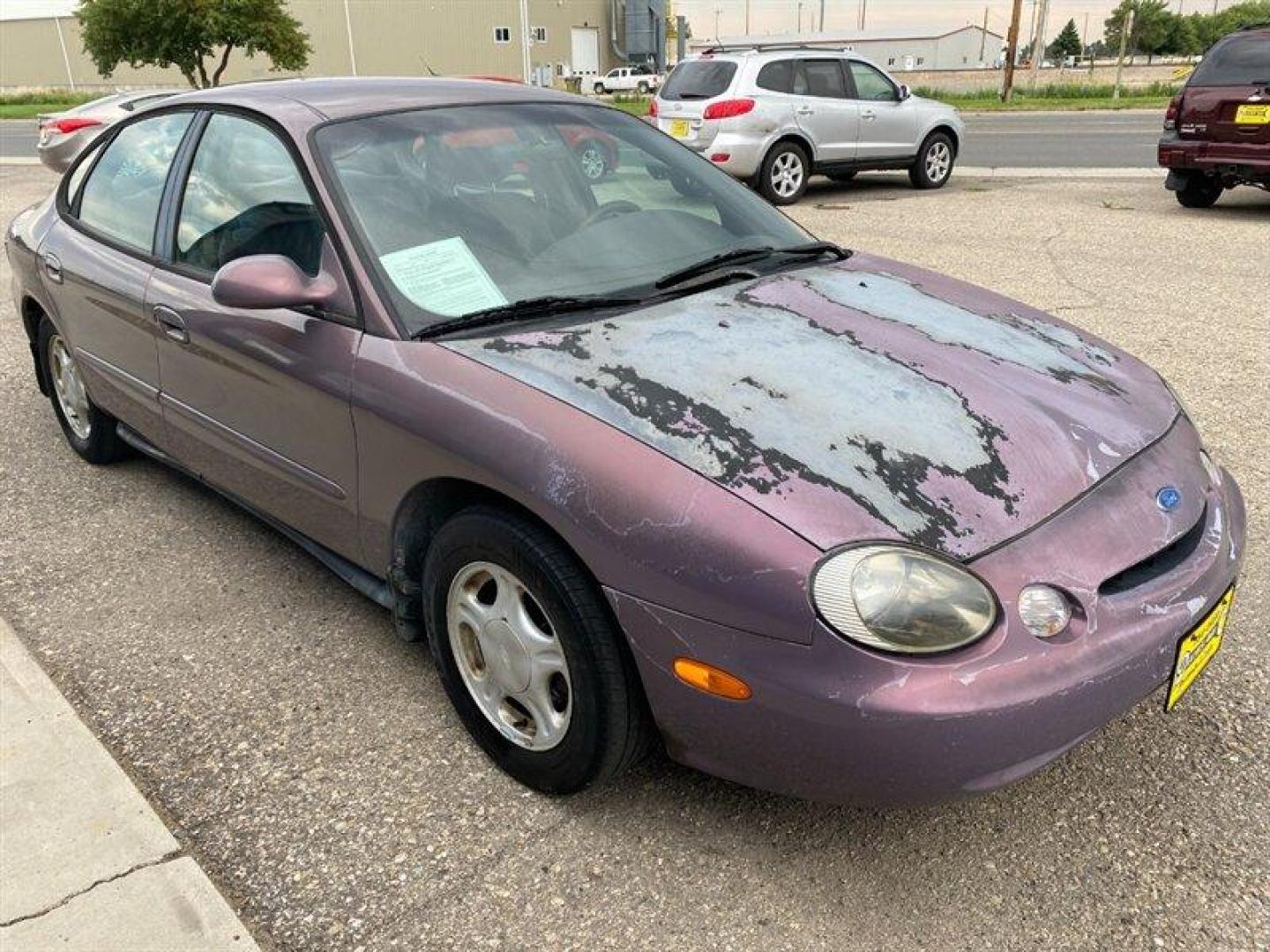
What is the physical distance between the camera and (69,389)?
4.38 metres

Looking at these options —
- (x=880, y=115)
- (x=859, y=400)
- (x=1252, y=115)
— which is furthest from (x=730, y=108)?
(x=859, y=400)

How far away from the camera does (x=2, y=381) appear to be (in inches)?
225

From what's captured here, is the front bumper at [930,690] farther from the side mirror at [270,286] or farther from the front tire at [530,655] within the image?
the side mirror at [270,286]

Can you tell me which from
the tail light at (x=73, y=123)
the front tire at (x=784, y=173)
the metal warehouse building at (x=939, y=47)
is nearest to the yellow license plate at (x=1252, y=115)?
the front tire at (x=784, y=173)

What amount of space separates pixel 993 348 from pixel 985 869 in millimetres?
1257

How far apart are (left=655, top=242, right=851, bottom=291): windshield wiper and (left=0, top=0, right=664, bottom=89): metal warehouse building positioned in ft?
198

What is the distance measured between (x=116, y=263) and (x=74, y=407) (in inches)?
42.4

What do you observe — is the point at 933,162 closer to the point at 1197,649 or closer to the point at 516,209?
the point at 516,209

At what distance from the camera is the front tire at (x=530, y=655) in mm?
2094

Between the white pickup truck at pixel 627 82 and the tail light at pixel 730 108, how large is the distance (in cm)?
4830

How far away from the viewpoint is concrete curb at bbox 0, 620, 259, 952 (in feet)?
6.52

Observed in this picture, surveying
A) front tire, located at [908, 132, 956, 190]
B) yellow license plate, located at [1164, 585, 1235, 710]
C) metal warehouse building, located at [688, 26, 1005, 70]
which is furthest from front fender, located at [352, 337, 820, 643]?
metal warehouse building, located at [688, 26, 1005, 70]

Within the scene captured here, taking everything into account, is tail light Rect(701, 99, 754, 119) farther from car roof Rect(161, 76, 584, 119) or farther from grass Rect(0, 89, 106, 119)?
grass Rect(0, 89, 106, 119)

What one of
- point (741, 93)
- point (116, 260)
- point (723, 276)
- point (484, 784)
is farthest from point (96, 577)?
point (741, 93)
